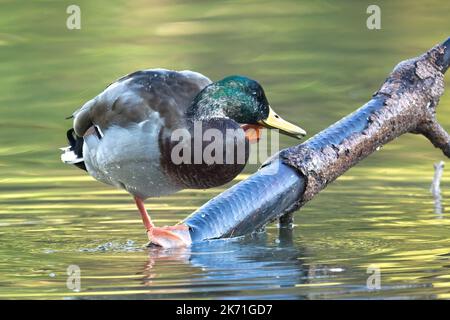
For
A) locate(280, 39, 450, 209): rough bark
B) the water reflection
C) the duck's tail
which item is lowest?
the water reflection

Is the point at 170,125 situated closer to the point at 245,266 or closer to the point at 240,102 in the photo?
the point at 240,102

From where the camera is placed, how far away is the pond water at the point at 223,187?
22.9 feet

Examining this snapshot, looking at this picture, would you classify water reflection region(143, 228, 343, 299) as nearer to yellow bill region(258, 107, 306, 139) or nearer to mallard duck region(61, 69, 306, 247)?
mallard duck region(61, 69, 306, 247)

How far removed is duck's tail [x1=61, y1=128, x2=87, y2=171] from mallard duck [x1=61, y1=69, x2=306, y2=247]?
438mm

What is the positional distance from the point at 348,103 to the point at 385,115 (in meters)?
4.26

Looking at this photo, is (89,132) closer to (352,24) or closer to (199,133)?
(199,133)

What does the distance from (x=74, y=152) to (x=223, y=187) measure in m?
1.66

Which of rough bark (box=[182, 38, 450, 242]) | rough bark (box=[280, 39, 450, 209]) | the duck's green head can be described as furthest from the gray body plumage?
rough bark (box=[280, 39, 450, 209])

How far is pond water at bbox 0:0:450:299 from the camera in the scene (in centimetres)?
698

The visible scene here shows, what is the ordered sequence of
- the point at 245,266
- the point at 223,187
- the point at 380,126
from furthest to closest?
1. the point at 223,187
2. the point at 380,126
3. the point at 245,266

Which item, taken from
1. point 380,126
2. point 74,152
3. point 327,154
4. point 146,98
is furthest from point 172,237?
point 380,126

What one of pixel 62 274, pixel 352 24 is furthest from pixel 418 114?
pixel 352 24

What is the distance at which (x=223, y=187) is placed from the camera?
33.3ft

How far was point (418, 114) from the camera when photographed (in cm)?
838
